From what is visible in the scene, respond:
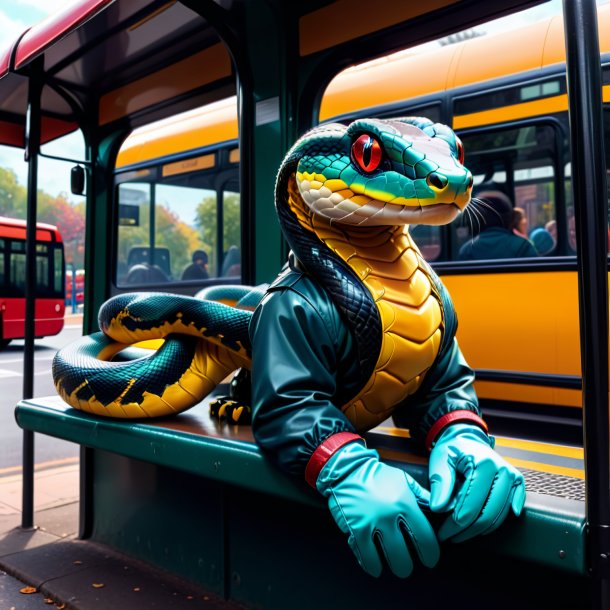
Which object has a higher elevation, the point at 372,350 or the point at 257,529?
the point at 372,350

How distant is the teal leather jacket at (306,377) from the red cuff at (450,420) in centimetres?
2

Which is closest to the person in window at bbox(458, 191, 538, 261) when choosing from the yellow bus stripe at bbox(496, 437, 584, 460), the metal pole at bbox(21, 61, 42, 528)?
the yellow bus stripe at bbox(496, 437, 584, 460)

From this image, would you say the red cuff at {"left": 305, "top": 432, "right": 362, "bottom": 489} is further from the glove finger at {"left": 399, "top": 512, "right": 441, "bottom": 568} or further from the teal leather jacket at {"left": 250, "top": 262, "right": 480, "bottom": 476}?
the glove finger at {"left": 399, "top": 512, "right": 441, "bottom": 568}

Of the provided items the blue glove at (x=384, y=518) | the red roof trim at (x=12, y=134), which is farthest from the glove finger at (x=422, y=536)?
the red roof trim at (x=12, y=134)

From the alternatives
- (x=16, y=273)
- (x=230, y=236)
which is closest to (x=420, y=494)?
(x=230, y=236)

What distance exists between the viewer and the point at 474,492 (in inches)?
49.9

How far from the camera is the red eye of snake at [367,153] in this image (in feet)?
4.90

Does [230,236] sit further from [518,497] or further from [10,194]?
[10,194]

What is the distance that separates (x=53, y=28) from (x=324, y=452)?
84.6 inches

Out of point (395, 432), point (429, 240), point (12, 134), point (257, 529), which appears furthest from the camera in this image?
point (429, 240)

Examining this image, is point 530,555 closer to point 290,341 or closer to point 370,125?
point 290,341

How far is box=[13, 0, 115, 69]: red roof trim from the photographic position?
7.89ft

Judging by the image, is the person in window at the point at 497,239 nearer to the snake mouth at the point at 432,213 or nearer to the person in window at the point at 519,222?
the person in window at the point at 519,222

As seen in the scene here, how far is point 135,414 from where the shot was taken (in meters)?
2.19
